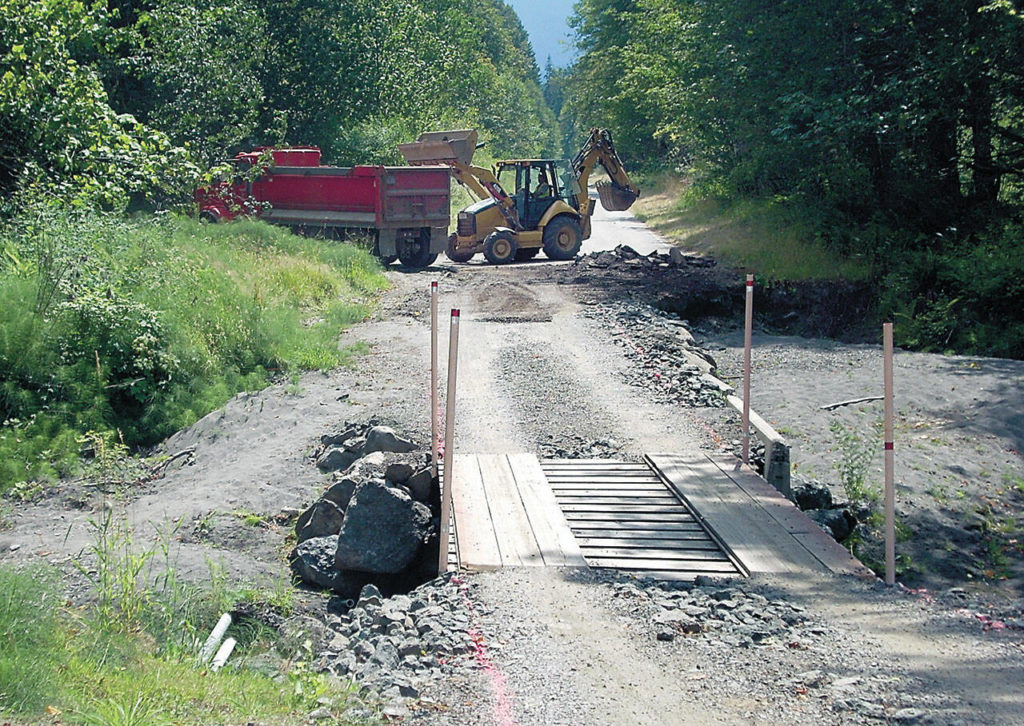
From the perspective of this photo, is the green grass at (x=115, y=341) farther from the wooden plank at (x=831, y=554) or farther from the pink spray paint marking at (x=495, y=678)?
the wooden plank at (x=831, y=554)

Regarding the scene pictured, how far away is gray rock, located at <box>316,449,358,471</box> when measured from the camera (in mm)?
9703

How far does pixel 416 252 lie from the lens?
23781mm

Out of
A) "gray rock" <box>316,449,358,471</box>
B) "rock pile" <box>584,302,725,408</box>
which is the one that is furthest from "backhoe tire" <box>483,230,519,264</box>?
"gray rock" <box>316,449,358,471</box>

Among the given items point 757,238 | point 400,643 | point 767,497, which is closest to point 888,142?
point 757,238

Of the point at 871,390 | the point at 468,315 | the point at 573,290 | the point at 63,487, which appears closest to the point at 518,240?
the point at 573,290

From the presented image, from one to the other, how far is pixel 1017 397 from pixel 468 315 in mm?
8114

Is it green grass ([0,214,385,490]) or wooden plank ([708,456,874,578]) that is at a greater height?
green grass ([0,214,385,490])

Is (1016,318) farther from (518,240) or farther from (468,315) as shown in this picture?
(518,240)

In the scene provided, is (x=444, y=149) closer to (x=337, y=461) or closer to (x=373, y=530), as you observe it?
(x=337, y=461)

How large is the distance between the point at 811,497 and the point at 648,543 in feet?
7.96

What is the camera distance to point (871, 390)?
524 inches

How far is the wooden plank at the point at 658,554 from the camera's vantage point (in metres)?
7.25

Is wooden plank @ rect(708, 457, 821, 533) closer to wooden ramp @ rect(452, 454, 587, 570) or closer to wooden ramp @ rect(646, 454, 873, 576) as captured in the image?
wooden ramp @ rect(646, 454, 873, 576)

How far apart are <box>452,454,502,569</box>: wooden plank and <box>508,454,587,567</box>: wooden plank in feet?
1.05
